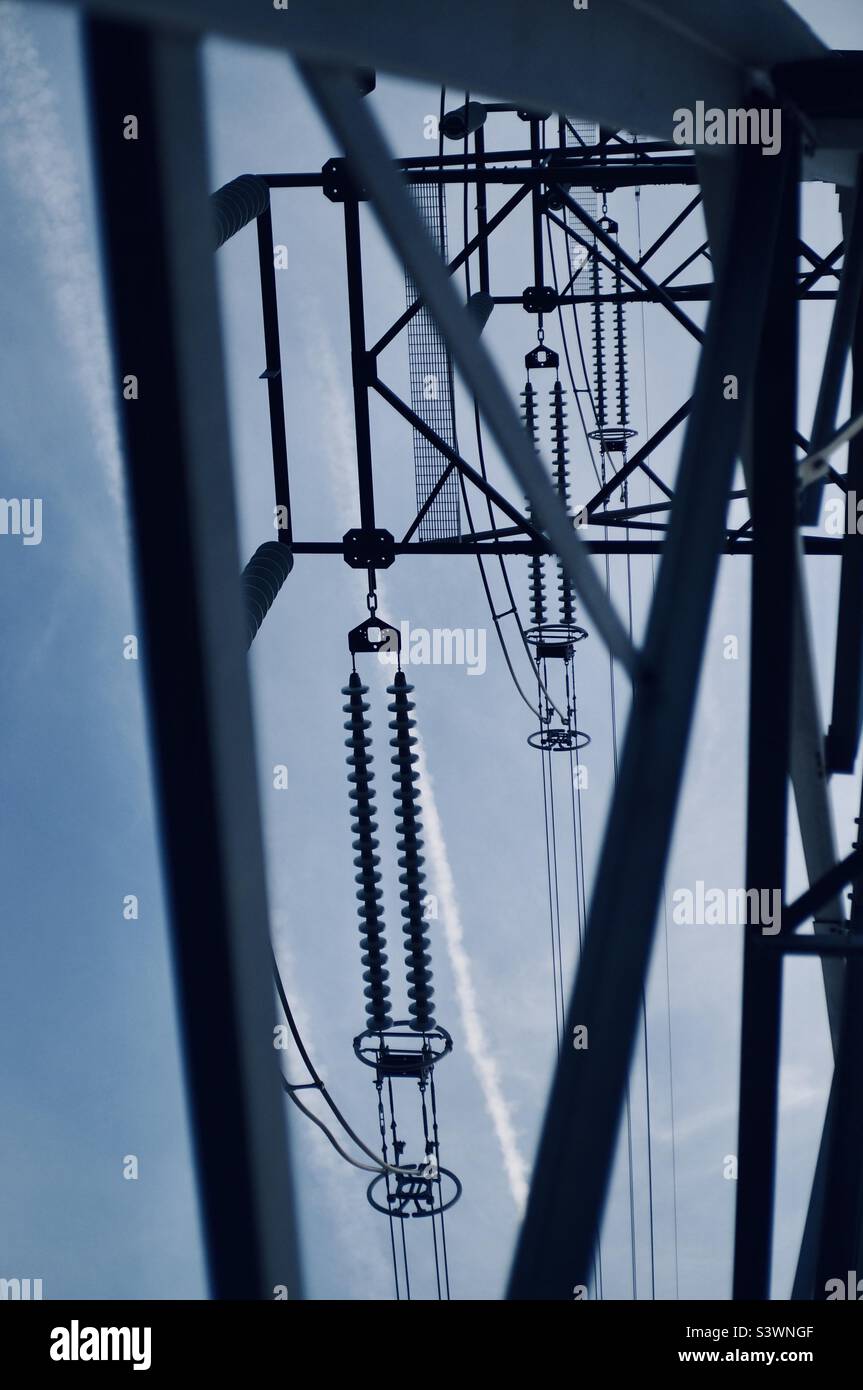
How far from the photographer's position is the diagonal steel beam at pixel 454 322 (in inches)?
123

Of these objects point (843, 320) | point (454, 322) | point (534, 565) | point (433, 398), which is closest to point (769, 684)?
point (843, 320)

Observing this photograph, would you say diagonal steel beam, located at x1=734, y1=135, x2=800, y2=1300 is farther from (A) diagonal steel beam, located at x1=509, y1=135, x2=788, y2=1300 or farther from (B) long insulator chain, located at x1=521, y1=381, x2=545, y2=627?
(B) long insulator chain, located at x1=521, y1=381, x2=545, y2=627

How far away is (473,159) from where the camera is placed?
8859 millimetres

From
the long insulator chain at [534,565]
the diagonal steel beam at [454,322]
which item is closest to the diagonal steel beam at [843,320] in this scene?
the diagonal steel beam at [454,322]

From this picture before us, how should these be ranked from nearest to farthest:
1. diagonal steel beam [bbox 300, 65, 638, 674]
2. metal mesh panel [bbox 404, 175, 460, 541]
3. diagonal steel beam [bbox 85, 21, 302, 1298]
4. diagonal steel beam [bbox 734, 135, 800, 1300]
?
1. diagonal steel beam [bbox 85, 21, 302, 1298]
2. diagonal steel beam [bbox 300, 65, 638, 674]
3. diagonal steel beam [bbox 734, 135, 800, 1300]
4. metal mesh panel [bbox 404, 175, 460, 541]

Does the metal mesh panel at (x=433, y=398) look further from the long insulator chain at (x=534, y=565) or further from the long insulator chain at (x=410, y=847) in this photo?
the long insulator chain at (x=534, y=565)

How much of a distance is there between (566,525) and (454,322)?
77 centimetres

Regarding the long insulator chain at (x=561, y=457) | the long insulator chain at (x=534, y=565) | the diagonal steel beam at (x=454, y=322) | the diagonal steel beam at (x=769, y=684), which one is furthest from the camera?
the long insulator chain at (x=561, y=457)

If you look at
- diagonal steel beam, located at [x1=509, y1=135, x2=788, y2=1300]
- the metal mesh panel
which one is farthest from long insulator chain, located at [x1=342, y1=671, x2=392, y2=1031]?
diagonal steel beam, located at [x1=509, y1=135, x2=788, y2=1300]

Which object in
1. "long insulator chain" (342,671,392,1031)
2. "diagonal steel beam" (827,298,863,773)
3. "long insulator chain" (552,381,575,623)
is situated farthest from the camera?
"long insulator chain" (552,381,575,623)

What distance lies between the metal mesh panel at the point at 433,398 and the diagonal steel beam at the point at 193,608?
6.22m

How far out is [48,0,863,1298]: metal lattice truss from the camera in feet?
7.32
